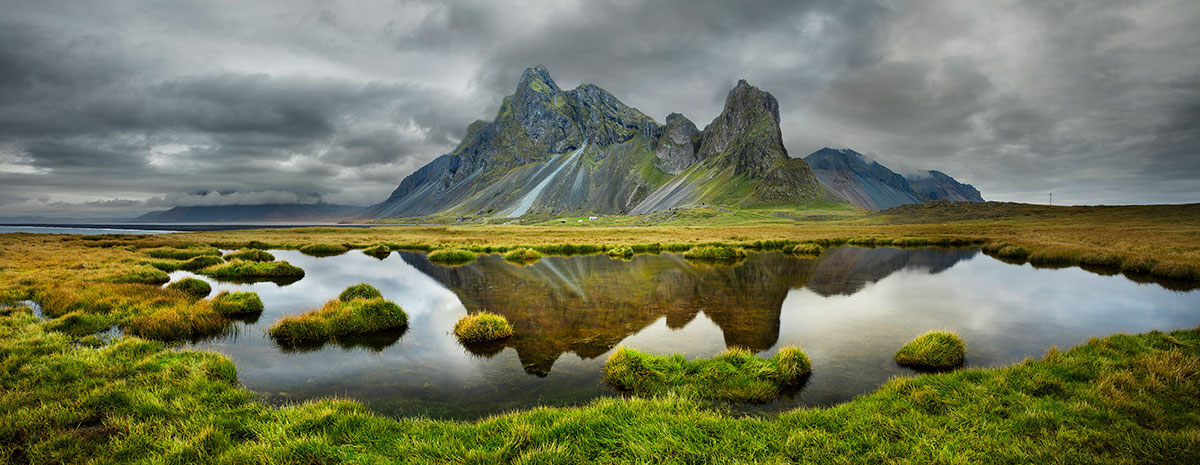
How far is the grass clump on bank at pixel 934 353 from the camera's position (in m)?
11.1

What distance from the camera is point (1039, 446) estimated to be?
5.91 meters

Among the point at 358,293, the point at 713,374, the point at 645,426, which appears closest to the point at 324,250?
the point at 358,293

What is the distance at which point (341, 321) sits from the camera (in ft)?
49.0

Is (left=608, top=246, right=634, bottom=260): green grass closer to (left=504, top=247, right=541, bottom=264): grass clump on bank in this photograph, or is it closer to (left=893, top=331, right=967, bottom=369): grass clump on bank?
(left=504, top=247, right=541, bottom=264): grass clump on bank

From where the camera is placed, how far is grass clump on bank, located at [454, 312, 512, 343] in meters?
13.9

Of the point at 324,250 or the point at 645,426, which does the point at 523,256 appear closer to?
the point at 324,250

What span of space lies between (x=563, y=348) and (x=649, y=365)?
3.74 meters

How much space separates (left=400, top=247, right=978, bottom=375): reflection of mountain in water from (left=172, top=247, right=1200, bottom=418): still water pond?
0.11 metres

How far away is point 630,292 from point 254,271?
88.0ft

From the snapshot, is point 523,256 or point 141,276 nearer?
point 141,276

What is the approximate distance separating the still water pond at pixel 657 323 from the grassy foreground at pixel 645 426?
179cm

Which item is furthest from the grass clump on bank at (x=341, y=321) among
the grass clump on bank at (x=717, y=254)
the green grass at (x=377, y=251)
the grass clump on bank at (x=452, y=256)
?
the green grass at (x=377, y=251)

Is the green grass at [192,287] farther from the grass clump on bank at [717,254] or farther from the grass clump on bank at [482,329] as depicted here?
the grass clump on bank at [717,254]

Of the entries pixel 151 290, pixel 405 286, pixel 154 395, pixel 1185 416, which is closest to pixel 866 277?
pixel 1185 416
